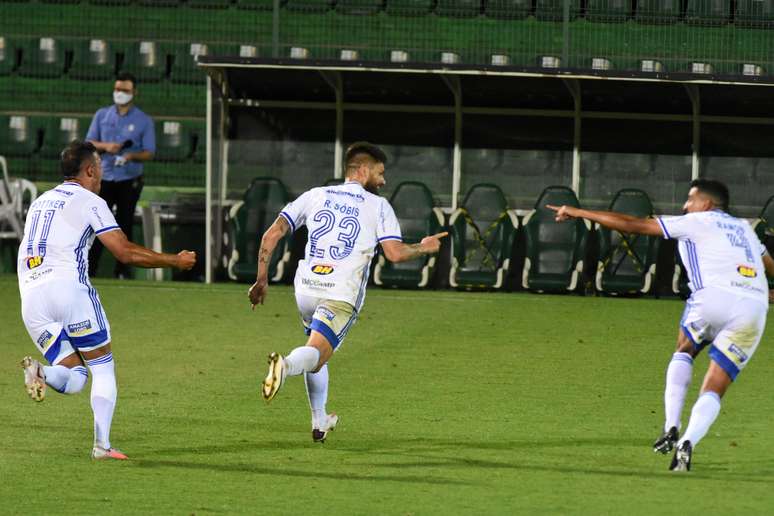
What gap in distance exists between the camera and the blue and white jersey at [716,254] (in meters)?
8.03

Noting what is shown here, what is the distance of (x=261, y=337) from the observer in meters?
14.5

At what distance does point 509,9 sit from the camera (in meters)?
23.2

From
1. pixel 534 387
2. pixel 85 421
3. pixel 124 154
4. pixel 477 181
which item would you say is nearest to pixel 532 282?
pixel 477 181

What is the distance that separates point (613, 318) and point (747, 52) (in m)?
5.60

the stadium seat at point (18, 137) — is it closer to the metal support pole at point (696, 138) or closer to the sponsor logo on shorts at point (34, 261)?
the metal support pole at point (696, 138)

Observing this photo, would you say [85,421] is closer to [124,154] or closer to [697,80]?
[124,154]

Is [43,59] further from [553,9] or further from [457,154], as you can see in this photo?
[553,9]

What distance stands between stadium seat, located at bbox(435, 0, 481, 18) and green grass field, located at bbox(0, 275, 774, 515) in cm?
833

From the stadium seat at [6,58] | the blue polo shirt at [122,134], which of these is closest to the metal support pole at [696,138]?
the blue polo shirt at [122,134]

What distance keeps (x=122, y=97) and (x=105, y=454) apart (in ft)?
34.9

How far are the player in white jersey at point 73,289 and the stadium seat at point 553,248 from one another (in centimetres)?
1212

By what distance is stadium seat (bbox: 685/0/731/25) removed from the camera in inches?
821

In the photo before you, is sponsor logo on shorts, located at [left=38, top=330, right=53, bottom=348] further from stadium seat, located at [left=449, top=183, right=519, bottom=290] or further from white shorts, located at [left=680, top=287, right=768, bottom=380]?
stadium seat, located at [left=449, top=183, right=519, bottom=290]

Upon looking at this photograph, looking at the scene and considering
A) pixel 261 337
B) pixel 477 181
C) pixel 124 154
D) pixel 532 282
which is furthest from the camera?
pixel 477 181
